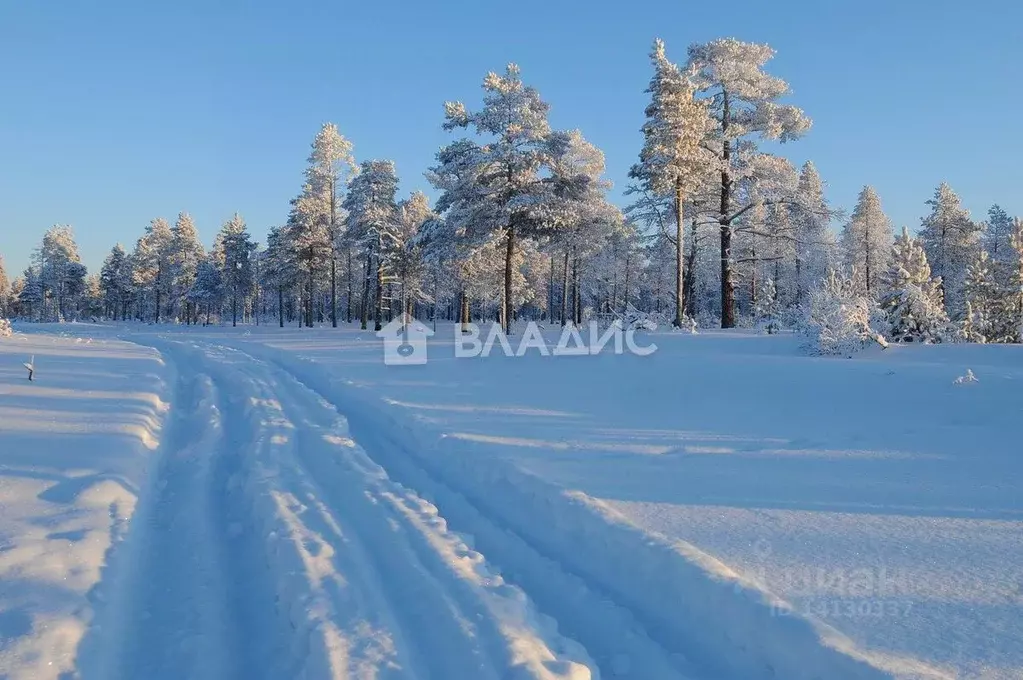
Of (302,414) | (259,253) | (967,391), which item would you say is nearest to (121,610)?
(302,414)

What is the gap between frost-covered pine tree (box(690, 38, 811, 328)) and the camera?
2186 centimetres

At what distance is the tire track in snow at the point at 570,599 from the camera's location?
12.2ft

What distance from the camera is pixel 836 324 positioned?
13.1m

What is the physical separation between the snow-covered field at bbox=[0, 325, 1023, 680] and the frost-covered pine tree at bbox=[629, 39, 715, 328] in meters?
12.5

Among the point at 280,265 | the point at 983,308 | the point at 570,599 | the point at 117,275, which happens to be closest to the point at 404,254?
the point at 280,265

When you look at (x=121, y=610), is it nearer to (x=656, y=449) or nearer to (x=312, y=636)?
(x=312, y=636)

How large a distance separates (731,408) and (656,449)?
9.48 feet

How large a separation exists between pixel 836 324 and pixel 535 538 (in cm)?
1065

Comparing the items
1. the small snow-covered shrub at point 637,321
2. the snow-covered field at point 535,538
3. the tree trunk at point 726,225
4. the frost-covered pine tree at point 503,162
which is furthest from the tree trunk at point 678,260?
the snow-covered field at point 535,538

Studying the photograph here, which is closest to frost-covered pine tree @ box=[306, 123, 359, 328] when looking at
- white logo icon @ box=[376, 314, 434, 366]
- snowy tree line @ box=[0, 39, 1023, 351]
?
snowy tree line @ box=[0, 39, 1023, 351]

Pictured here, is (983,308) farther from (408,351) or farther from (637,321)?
(408,351)

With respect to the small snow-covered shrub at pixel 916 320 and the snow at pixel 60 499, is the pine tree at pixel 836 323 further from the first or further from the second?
the snow at pixel 60 499

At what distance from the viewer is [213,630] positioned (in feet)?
13.0

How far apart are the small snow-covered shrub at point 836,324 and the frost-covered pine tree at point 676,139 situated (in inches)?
297
